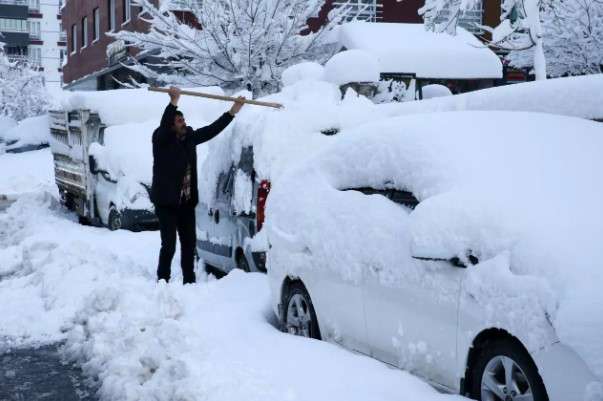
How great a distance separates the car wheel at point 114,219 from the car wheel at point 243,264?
179 inches

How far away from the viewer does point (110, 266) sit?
933 cm

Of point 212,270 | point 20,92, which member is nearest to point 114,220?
point 212,270

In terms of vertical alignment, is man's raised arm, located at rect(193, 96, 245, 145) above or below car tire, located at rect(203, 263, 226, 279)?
above

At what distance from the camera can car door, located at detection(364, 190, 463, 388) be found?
4.36m

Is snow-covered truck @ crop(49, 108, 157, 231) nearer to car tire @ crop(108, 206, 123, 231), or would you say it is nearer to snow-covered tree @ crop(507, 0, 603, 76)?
car tire @ crop(108, 206, 123, 231)

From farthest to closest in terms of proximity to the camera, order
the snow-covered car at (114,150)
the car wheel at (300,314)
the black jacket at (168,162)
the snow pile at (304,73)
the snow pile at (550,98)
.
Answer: the snow-covered car at (114,150), the snow pile at (304,73), the black jacket at (168,162), the snow pile at (550,98), the car wheel at (300,314)

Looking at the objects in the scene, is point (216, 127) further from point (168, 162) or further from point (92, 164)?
point (92, 164)

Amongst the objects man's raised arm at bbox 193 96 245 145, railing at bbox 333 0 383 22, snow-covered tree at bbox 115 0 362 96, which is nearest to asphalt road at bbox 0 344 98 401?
man's raised arm at bbox 193 96 245 145

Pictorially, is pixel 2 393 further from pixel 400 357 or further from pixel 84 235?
pixel 84 235

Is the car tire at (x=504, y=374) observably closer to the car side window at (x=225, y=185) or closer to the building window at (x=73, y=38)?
the car side window at (x=225, y=185)

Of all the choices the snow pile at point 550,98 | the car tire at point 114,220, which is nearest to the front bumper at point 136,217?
the car tire at point 114,220

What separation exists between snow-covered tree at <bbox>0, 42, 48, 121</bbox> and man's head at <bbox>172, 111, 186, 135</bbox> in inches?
1565

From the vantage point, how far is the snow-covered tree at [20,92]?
46.0 metres

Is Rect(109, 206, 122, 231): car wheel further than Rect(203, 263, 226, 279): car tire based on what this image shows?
Yes
